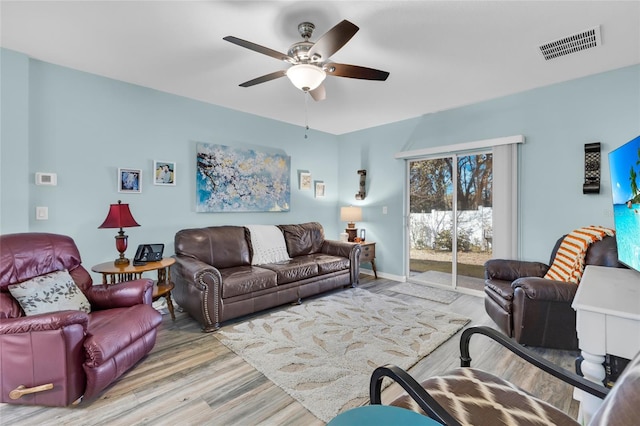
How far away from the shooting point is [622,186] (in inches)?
74.4

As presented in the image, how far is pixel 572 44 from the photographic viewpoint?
7.91ft

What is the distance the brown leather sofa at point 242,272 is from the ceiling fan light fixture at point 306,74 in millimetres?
1875

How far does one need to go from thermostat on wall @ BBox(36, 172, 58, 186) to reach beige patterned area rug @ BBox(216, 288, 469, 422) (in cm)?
216

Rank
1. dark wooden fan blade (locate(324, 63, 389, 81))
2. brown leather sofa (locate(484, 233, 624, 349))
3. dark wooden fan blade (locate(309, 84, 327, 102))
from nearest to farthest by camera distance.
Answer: dark wooden fan blade (locate(324, 63, 389, 81)) < brown leather sofa (locate(484, 233, 624, 349)) < dark wooden fan blade (locate(309, 84, 327, 102))

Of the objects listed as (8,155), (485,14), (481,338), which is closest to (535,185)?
(481,338)

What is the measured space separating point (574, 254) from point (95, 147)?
478 cm

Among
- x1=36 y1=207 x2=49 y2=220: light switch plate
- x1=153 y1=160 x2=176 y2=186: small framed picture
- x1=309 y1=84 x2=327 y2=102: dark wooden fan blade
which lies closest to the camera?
x1=309 y1=84 x2=327 y2=102: dark wooden fan blade

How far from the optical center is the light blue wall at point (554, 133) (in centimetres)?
292

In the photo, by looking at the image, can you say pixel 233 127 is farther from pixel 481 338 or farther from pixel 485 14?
pixel 481 338

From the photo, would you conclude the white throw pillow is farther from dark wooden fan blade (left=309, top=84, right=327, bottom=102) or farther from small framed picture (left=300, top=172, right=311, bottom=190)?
dark wooden fan blade (left=309, top=84, right=327, bottom=102)

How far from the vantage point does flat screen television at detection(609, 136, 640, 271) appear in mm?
1643

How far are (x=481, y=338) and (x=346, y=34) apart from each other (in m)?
2.76

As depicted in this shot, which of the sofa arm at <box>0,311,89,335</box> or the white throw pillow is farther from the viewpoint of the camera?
the white throw pillow

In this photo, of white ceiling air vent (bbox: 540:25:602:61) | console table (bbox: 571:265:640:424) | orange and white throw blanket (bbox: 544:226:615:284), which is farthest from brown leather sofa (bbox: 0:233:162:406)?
white ceiling air vent (bbox: 540:25:602:61)
